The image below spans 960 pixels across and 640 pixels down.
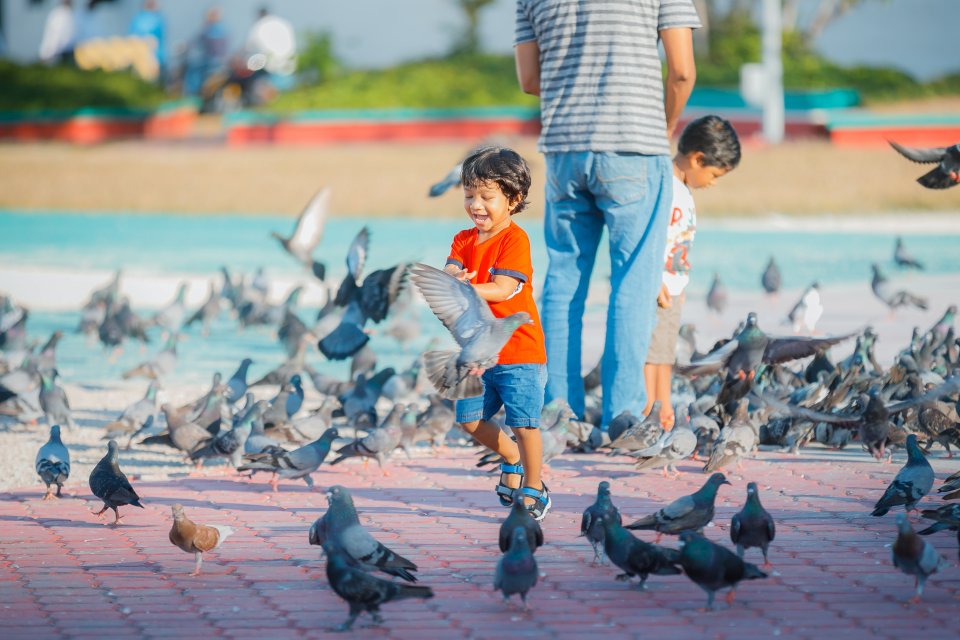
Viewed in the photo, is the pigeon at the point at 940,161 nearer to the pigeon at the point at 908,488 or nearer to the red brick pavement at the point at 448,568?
the red brick pavement at the point at 448,568

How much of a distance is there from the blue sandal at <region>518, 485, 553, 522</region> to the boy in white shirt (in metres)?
1.71

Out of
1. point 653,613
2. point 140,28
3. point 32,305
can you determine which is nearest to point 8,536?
point 653,613

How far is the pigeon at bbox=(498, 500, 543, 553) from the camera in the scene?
14.7ft

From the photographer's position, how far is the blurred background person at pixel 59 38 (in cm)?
3238

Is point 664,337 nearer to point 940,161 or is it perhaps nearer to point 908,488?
point 940,161

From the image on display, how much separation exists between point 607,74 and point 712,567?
298 centimetres

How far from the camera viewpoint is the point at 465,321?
4.77m

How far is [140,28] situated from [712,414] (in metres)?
26.8

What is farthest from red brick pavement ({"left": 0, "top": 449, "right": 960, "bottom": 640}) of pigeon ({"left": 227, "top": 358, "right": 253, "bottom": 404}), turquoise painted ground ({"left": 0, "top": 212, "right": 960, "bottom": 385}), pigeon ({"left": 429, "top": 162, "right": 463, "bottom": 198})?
turquoise painted ground ({"left": 0, "top": 212, "right": 960, "bottom": 385})

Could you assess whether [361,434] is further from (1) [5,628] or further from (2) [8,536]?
(1) [5,628]

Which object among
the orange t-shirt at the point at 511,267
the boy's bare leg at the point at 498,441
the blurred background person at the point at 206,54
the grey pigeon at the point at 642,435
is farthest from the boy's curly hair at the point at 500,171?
the blurred background person at the point at 206,54

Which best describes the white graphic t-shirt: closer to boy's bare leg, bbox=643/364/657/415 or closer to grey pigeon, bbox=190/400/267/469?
boy's bare leg, bbox=643/364/657/415

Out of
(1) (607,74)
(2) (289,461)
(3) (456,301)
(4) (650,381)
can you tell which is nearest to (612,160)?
(1) (607,74)

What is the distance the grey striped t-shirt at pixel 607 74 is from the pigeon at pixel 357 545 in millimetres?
2536
